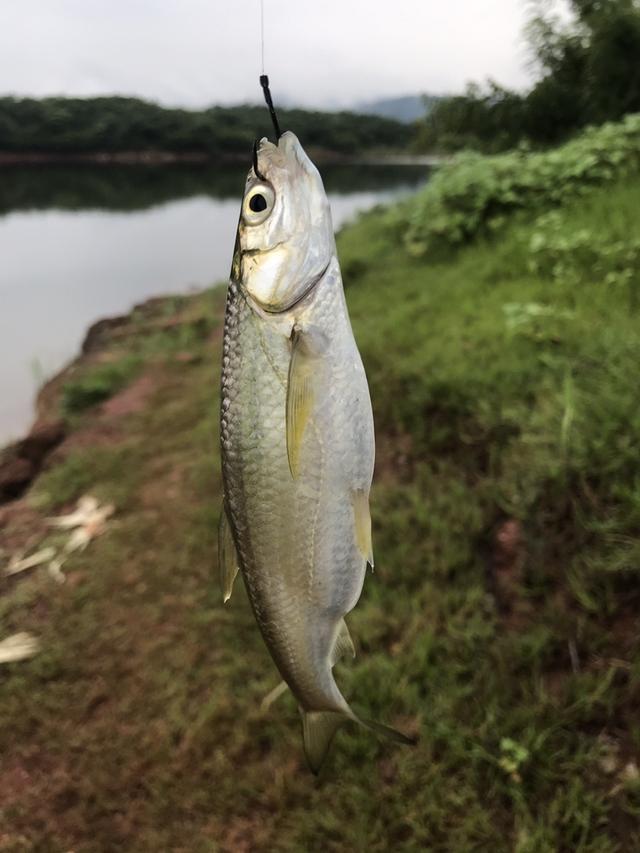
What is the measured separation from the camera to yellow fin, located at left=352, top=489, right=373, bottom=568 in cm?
119

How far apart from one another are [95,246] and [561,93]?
19.3 m

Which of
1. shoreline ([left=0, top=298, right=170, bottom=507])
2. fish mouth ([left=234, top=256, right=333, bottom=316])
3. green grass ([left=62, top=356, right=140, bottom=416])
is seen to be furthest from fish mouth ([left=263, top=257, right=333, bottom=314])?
green grass ([left=62, top=356, right=140, bottom=416])

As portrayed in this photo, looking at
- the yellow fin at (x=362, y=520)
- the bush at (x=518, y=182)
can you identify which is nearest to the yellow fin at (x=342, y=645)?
the yellow fin at (x=362, y=520)

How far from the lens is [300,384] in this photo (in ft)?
3.61

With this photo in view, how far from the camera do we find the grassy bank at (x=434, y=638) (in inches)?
101

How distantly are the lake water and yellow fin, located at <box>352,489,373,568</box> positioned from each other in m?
5.61

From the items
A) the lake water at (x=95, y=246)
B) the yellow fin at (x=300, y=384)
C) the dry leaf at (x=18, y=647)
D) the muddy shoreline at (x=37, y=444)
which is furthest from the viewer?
the lake water at (x=95, y=246)

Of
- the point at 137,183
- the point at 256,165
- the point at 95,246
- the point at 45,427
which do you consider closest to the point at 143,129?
the point at 137,183

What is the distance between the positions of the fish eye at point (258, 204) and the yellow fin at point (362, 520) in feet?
1.74

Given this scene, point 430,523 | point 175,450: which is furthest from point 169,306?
point 430,523

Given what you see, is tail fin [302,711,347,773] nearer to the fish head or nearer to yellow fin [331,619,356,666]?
yellow fin [331,619,356,666]

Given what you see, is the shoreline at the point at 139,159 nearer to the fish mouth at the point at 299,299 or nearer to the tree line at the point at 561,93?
the tree line at the point at 561,93

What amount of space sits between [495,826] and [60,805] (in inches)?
86.1

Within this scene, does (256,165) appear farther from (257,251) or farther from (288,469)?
(288,469)
